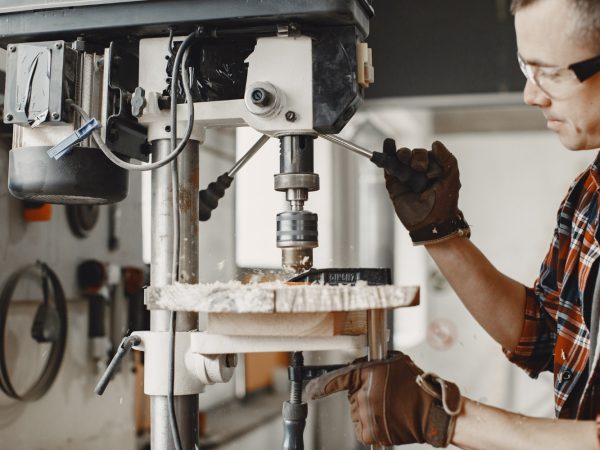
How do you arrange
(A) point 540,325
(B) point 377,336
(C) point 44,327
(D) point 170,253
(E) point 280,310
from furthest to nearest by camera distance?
1. (C) point 44,327
2. (A) point 540,325
3. (D) point 170,253
4. (B) point 377,336
5. (E) point 280,310

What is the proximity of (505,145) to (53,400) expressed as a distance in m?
1.88

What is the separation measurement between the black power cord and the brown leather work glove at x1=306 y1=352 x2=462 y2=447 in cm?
75

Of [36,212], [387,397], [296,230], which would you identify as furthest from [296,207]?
[36,212]

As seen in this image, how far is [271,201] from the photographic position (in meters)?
2.39

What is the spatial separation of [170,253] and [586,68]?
0.68 metres

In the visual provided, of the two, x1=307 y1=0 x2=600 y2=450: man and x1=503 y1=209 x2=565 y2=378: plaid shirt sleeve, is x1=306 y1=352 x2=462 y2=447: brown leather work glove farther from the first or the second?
x1=503 y1=209 x2=565 y2=378: plaid shirt sleeve

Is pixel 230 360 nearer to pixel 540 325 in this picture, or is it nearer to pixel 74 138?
pixel 74 138

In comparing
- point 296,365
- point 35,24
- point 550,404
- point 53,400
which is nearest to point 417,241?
point 296,365

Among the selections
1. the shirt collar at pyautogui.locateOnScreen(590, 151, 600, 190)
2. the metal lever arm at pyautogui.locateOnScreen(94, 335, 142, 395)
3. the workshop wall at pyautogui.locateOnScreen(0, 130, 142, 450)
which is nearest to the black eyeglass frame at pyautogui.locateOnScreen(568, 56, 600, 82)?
the shirt collar at pyautogui.locateOnScreen(590, 151, 600, 190)

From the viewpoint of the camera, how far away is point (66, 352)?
5.31 feet

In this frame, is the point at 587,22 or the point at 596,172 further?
the point at 596,172

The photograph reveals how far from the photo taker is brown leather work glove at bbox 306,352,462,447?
0.94 meters

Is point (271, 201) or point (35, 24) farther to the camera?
point (271, 201)

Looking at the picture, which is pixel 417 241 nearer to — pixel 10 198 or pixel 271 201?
pixel 10 198
